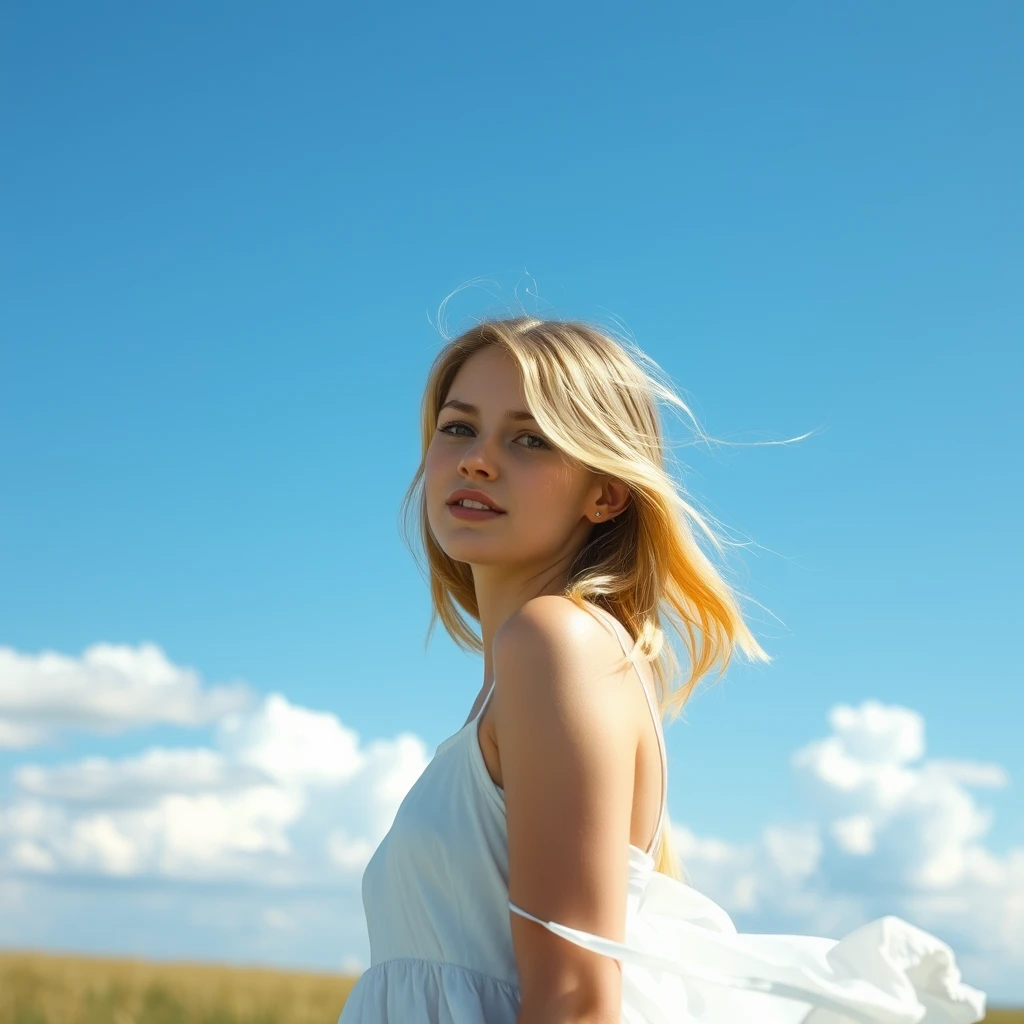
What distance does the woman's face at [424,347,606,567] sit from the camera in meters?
3.14

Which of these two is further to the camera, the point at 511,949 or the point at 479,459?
the point at 479,459

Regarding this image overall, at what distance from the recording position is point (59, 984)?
8.10m

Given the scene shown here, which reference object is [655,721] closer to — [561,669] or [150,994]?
[561,669]

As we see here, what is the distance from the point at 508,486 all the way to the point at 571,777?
999 millimetres

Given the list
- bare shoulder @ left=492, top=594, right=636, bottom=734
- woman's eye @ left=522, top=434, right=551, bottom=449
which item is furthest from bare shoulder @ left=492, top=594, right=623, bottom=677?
woman's eye @ left=522, top=434, right=551, bottom=449

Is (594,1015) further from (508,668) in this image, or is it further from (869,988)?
(508,668)

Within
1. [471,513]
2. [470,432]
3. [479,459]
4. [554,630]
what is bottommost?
[554,630]

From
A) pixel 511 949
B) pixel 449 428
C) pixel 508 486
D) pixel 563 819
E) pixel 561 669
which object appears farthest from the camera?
pixel 449 428

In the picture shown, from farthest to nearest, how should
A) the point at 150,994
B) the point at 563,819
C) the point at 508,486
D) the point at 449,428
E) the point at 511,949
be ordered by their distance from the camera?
the point at 150,994
the point at 449,428
the point at 508,486
the point at 511,949
the point at 563,819

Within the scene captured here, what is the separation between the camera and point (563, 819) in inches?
93.4

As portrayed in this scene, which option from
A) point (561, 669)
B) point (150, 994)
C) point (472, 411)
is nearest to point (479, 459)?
point (472, 411)

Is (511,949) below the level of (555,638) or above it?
below

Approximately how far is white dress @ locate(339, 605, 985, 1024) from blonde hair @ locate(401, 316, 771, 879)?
46 cm

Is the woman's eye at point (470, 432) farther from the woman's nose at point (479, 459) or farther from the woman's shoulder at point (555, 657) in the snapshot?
the woman's shoulder at point (555, 657)
